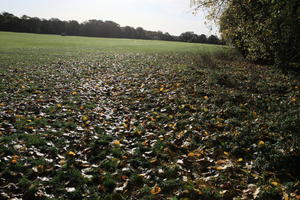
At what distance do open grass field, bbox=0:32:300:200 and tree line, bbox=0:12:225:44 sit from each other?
187ft

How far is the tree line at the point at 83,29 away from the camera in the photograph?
67.5 metres

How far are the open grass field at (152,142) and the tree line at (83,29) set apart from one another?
187 ft

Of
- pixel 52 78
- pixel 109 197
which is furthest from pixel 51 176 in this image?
pixel 52 78

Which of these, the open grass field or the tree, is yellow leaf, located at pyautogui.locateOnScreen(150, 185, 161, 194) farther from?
the tree

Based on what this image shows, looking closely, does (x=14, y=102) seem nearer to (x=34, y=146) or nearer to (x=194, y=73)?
(x=34, y=146)

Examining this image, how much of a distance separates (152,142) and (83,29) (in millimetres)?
85025

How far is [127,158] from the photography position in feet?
16.6

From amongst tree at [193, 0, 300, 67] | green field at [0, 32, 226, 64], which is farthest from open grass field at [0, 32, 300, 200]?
green field at [0, 32, 226, 64]

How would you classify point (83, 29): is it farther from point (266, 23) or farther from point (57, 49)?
point (266, 23)

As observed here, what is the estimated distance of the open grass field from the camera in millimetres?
4023

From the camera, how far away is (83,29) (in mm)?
83562

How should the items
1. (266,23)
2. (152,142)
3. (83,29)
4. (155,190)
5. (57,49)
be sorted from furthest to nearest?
(83,29)
(57,49)
(266,23)
(152,142)
(155,190)

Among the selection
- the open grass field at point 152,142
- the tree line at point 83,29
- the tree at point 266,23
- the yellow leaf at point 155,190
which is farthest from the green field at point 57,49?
the tree line at point 83,29

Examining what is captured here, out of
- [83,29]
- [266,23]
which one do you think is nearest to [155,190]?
[266,23]
